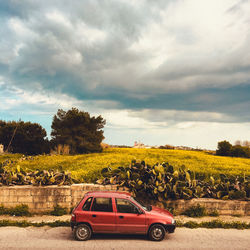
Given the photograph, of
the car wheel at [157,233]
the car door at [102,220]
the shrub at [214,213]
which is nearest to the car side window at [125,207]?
the car door at [102,220]

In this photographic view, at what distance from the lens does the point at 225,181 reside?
40.3ft

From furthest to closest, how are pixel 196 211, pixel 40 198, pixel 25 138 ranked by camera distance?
pixel 25 138 < pixel 40 198 < pixel 196 211

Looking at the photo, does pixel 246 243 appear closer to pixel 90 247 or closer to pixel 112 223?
pixel 112 223

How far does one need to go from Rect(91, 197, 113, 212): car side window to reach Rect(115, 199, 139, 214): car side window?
0.27 meters

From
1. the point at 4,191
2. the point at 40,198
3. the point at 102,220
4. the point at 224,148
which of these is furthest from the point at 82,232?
the point at 224,148

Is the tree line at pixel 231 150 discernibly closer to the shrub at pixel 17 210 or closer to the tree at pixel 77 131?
the tree at pixel 77 131

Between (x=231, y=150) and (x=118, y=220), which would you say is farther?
(x=231, y=150)

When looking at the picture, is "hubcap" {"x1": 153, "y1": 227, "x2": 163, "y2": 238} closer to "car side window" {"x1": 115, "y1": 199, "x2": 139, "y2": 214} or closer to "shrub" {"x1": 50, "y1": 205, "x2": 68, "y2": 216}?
"car side window" {"x1": 115, "y1": 199, "x2": 139, "y2": 214}

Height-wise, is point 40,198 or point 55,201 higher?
point 40,198

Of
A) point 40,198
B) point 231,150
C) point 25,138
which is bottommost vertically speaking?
point 40,198

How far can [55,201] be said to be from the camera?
10633mm

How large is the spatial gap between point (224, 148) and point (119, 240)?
28933mm

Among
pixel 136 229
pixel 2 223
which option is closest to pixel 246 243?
pixel 136 229

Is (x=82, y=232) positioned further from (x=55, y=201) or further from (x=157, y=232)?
(x=55, y=201)
